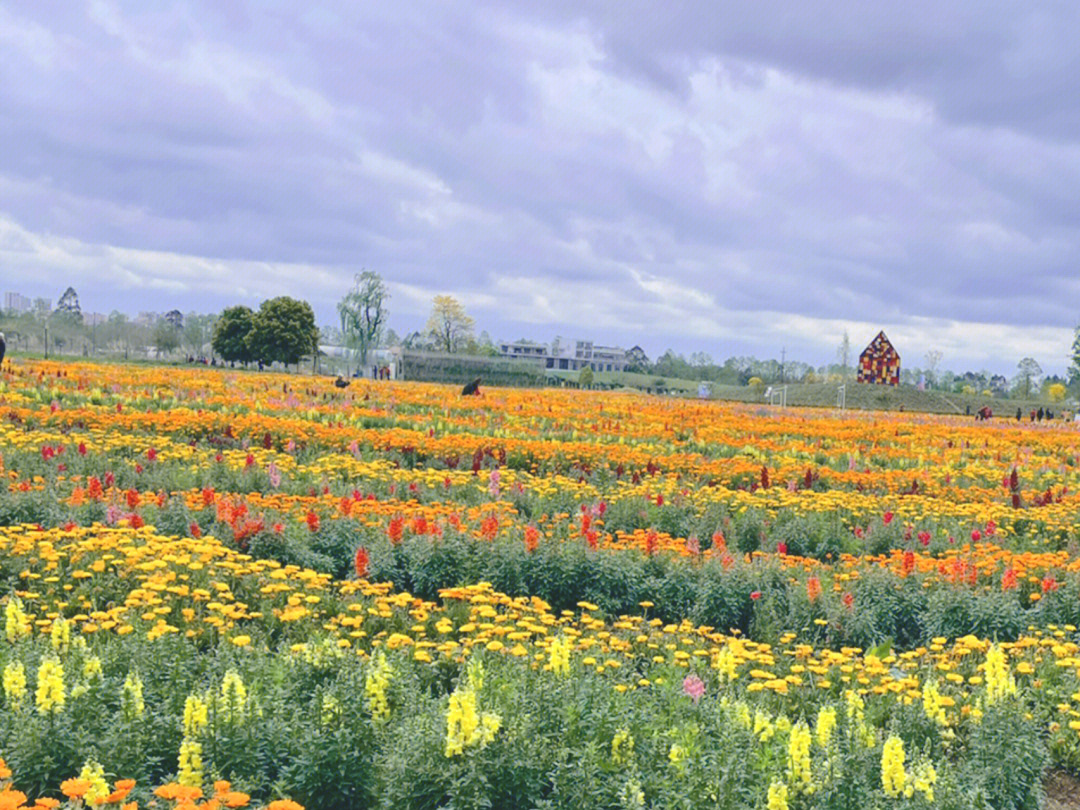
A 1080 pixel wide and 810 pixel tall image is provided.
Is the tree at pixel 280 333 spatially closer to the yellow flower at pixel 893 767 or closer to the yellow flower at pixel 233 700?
the yellow flower at pixel 233 700

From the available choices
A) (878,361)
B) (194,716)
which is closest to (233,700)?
(194,716)

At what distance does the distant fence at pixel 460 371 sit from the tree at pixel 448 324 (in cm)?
3685

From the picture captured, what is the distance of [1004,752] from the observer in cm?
486

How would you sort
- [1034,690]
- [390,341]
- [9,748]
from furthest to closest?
[390,341]
[1034,690]
[9,748]

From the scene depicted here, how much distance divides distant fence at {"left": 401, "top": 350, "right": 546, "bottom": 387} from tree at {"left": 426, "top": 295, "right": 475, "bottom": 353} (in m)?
36.9

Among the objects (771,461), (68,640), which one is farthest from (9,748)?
(771,461)

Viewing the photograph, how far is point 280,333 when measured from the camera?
255 feet

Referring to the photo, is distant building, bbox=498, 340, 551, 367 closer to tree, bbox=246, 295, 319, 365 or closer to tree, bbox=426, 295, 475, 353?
tree, bbox=426, 295, 475, 353

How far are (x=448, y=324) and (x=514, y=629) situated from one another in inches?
4449

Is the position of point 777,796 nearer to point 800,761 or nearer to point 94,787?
point 800,761

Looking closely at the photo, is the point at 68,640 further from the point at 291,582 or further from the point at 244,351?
the point at 244,351

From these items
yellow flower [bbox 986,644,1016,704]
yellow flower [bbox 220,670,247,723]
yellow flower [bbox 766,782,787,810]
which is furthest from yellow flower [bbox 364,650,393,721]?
yellow flower [bbox 986,644,1016,704]

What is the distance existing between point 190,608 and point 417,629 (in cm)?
157

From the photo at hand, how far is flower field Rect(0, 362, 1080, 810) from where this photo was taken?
14.0 ft
